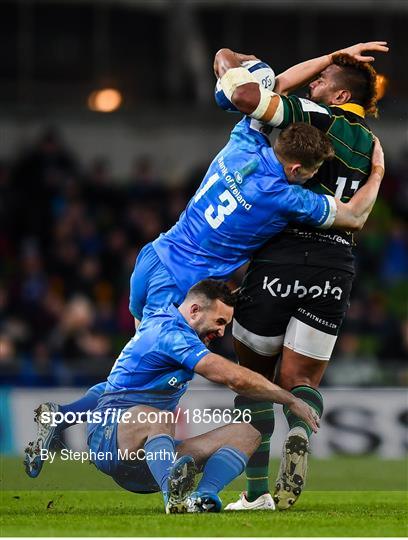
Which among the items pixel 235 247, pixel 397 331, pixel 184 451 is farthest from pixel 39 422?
pixel 397 331

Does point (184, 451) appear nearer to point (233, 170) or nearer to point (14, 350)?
point (233, 170)

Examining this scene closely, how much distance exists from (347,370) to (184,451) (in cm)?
785

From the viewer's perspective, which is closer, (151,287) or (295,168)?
(295,168)

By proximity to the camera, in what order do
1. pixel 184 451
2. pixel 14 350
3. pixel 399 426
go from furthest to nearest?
pixel 14 350 → pixel 399 426 → pixel 184 451

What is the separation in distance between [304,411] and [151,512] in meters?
0.96

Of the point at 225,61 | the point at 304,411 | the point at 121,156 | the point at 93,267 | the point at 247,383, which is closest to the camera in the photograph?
the point at 247,383

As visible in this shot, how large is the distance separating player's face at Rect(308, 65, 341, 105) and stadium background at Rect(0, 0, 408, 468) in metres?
6.79

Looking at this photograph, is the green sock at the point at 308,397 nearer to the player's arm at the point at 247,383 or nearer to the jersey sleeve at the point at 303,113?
the player's arm at the point at 247,383

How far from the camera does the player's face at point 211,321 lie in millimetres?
7250

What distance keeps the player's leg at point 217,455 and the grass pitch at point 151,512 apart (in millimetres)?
128

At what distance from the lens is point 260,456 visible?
751 cm

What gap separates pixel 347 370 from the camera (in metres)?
14.8

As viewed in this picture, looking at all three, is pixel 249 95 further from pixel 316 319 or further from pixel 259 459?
pixel 259 459

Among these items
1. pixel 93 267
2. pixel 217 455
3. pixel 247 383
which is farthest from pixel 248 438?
pixel 93 267
